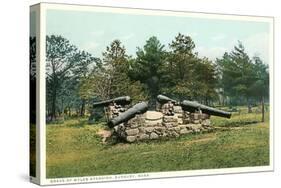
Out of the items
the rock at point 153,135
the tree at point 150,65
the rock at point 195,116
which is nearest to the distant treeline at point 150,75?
the tree at point 150,65

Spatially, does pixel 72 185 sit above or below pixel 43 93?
below

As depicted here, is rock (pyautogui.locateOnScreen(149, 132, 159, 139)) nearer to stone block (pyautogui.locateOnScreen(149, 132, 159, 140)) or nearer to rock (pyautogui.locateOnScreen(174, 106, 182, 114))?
stone block (pyautogui.locateOnScreen(149, 132, 159, 140))

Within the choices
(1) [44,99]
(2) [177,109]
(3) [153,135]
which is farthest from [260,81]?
(1) [44,99]

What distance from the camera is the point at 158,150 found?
5.14 meters

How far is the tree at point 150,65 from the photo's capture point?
16.7ft

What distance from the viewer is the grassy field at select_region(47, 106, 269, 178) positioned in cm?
480

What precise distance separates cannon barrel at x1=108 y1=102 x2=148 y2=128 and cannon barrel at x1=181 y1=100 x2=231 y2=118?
1.01 ft

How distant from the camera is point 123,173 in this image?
16.4ft

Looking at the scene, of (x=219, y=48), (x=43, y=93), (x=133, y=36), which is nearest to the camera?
(x=43, y=93)

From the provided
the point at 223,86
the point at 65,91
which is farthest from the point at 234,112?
the point at 65,91

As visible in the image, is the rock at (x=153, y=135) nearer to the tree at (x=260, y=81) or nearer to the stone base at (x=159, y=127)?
the stone base at (x=159, y=127)

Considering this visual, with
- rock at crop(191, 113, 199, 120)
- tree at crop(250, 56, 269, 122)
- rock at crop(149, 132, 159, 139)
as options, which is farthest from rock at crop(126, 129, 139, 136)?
tree at crop(250, 56, 269, 122)
